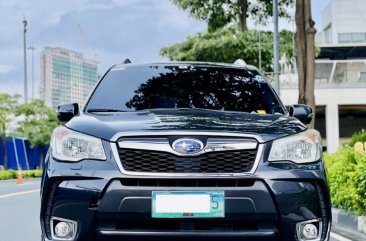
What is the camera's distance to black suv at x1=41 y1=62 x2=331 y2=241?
3865mm

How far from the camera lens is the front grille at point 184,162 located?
3.91 meters

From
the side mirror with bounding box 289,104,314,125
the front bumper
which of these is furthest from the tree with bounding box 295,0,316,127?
the front bumper

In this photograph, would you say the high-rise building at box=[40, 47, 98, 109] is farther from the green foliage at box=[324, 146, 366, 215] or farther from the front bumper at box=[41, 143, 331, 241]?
the front bumper at box=[41, 143, 331, 241]

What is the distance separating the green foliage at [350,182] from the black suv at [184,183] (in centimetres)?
411

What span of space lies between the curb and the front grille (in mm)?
4251

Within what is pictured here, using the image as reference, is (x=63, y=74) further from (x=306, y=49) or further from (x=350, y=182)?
(x=350, y=182)

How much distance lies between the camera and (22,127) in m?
46.5

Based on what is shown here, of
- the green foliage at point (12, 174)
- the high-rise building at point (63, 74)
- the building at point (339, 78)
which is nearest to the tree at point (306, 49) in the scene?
the green foliage at point (12, 174)

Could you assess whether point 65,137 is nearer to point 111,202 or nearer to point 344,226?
point 111,202

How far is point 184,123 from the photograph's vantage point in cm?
419

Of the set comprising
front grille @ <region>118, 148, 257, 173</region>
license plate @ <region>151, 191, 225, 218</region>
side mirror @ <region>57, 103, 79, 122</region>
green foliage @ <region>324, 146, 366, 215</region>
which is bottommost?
green foliage @ <region>324, 146, 366, 215</region>

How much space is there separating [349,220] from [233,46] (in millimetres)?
22018

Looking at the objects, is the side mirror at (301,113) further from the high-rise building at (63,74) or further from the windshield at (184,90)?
the high-rise building at (63,74)

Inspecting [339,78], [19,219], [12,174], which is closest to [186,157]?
[19,219]
